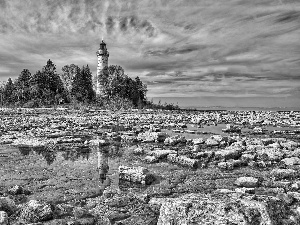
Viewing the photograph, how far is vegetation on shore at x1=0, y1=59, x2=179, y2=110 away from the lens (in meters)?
74.8

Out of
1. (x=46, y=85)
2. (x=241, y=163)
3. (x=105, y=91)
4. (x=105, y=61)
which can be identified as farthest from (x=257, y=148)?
(x=105, y=61)

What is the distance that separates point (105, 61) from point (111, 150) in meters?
78.5

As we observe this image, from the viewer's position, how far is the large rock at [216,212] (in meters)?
3.61

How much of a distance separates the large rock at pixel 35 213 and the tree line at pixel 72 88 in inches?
2610

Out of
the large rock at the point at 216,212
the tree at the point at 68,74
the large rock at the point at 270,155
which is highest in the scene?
the tree at the point at 68,74

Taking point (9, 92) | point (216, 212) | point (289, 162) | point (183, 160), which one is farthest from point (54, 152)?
point (9, 92)

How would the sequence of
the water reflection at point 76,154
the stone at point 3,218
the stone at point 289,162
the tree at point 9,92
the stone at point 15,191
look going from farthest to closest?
the tree at point 9,92 < the water reflection at point 76,154 < the stone at point 289,162 < the stone at point 15,191 < the stone at point 3,218

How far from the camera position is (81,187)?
24.1 feet

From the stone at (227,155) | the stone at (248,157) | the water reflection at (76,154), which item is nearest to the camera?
the stone at (248,157)

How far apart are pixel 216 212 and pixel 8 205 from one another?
4301mm

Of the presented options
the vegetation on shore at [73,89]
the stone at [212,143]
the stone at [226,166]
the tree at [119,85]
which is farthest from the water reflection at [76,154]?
the tree at [119,85]

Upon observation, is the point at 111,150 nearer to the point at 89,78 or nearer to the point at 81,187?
the point at 81,187

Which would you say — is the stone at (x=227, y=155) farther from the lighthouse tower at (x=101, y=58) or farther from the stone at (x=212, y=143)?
the lighthouse tower at (x=101, y=58)

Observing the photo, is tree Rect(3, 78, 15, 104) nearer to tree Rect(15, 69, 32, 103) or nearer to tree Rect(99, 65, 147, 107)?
tree Rect(15, 69, 32, 103)
